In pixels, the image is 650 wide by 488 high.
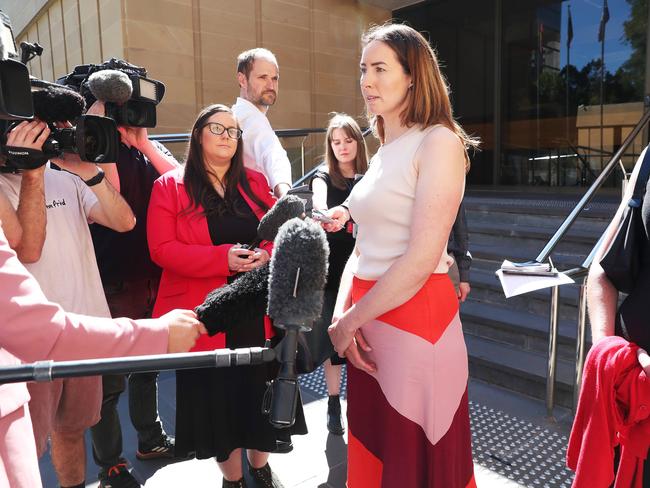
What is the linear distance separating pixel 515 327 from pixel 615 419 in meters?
2.91

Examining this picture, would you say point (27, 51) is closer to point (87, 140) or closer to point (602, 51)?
point (87, 140)

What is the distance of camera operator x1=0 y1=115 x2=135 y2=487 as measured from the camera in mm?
1981

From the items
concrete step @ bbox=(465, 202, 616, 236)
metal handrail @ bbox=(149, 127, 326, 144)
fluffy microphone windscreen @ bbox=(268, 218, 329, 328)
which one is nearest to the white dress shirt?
fluffy microphone windscreen @ bbox=(268, 218, 329, 328)

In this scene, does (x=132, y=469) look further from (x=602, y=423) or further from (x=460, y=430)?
(x=602, y=423)

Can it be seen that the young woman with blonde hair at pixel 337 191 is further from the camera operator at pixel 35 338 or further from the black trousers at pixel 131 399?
the camera operator at pixel 35 338

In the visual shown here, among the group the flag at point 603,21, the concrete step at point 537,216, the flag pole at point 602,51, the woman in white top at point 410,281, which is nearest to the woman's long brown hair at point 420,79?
the woman in white top at point 410,281

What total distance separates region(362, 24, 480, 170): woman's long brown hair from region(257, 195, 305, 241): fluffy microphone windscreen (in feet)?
1.66

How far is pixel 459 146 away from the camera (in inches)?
63.9

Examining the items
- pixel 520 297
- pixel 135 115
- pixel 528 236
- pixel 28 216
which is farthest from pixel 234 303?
pixel 528 236

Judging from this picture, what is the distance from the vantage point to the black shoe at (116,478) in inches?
102

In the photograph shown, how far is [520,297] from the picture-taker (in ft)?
15.0

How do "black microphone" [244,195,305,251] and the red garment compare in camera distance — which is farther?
"black microphone" [244,195,305,251]

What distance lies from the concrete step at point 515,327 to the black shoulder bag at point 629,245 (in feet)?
8.54

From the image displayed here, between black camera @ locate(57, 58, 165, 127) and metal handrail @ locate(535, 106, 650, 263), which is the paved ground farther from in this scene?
black camera @ locate(57, 58, 165, 127)
